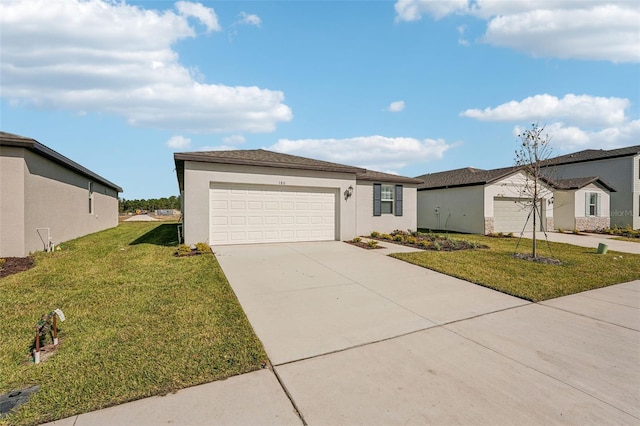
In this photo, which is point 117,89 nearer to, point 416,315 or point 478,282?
point 416,315

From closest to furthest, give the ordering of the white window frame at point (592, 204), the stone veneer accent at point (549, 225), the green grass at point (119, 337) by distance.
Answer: the green grass at point (119, 337), the stone veneer accent at point (549, 225), the white window frame at point (592, 204)

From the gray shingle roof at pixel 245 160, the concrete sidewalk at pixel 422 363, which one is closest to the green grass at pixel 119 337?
the concrete sidewalk at pixel 422 363

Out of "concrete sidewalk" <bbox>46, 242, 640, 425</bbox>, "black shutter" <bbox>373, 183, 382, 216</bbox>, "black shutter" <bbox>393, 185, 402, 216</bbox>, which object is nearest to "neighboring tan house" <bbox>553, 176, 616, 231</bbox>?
"black shutter" <bbox>393, 185, 402, 216</bbox>

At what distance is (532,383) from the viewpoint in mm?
2719

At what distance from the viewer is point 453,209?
1848 centimetres

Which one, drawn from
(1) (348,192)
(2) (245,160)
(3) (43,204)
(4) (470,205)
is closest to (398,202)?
(1) (348,192)

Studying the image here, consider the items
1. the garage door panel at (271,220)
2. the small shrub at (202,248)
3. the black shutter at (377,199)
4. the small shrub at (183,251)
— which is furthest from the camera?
the black shutter at (377,199)

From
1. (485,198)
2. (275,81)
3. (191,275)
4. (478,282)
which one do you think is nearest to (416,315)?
(478,282)

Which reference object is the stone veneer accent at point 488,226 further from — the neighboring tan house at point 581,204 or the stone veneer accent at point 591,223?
the stone veneer accent at point 591,223

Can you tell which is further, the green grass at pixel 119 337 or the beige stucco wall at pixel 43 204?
the beige stucco wall at pixel 43 204

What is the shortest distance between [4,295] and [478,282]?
9152 mm

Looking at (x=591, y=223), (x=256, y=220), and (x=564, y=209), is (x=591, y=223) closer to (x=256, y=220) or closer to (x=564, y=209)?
(x=564, y=209)

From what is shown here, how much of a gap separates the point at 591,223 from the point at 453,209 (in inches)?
390

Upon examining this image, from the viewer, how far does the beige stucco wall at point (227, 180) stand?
10102mm
